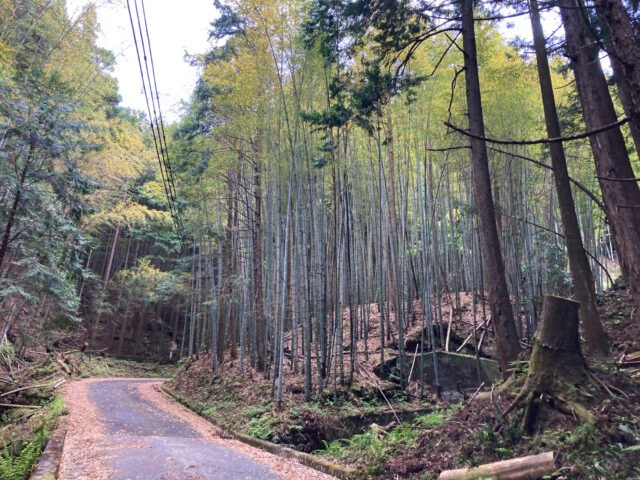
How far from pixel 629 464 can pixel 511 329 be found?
1.50m

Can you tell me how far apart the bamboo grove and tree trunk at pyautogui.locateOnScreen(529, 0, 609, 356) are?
0.07 feet

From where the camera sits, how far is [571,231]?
3602 millimetres

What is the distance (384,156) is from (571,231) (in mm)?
5811

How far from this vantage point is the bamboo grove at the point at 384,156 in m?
3.56

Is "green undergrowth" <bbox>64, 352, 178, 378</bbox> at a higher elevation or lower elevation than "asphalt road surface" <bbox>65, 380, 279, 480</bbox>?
higher

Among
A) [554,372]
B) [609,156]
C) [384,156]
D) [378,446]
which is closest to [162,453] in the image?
[378,446]

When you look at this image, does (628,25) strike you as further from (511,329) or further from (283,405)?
(283,405)

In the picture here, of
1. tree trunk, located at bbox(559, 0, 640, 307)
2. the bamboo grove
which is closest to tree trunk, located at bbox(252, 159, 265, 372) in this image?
the bamboo grove

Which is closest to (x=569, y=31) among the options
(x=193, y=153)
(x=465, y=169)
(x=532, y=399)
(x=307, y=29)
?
(x=307, y=29)

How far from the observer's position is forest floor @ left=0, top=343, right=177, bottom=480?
379cm

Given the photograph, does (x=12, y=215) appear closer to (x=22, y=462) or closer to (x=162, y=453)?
(x=22, y=462)

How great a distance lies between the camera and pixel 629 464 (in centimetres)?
195

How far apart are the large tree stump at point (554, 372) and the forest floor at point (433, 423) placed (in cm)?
9

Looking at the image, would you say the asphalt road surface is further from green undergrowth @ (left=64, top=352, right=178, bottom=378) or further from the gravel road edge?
green undergrowth @ (left=64, top=352, right=178, bottom=378)
